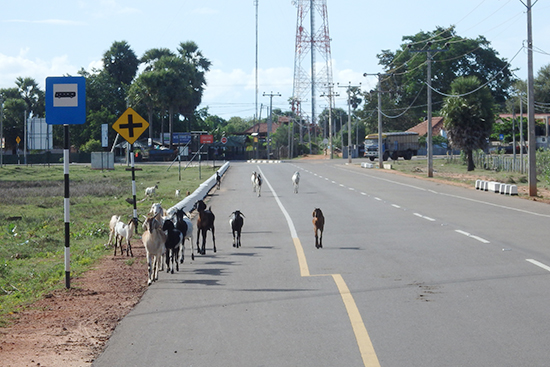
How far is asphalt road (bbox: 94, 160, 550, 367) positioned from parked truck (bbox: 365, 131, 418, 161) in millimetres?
65500

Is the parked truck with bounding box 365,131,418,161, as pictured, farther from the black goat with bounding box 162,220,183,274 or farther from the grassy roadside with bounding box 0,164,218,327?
the black goat with bounding box 162,220,183,274

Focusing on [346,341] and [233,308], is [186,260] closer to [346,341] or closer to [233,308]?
[233,308]

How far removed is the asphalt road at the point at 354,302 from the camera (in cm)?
657

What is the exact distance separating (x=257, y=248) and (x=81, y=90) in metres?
5.50

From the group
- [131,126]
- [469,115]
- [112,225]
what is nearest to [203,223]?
[112,225]

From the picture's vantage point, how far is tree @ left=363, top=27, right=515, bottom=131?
366ft

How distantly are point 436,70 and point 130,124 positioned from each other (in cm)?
10197

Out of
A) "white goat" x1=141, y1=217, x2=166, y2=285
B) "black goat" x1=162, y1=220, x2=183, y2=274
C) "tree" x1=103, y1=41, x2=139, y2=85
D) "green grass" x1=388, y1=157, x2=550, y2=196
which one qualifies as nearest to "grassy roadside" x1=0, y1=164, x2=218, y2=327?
"white goat" x1=141, y1=217, x2=166, y2=285

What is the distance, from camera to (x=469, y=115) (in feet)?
194

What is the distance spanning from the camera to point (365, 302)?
28.7ft

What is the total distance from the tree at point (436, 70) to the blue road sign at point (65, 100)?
100 metres

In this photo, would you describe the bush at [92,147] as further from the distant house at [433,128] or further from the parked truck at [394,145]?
the distant house at [433,128]

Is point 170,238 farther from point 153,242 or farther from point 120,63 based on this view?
point 120,63

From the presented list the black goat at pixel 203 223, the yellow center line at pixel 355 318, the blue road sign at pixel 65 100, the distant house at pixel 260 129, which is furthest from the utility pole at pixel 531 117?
the distant house at pixel 260 129
